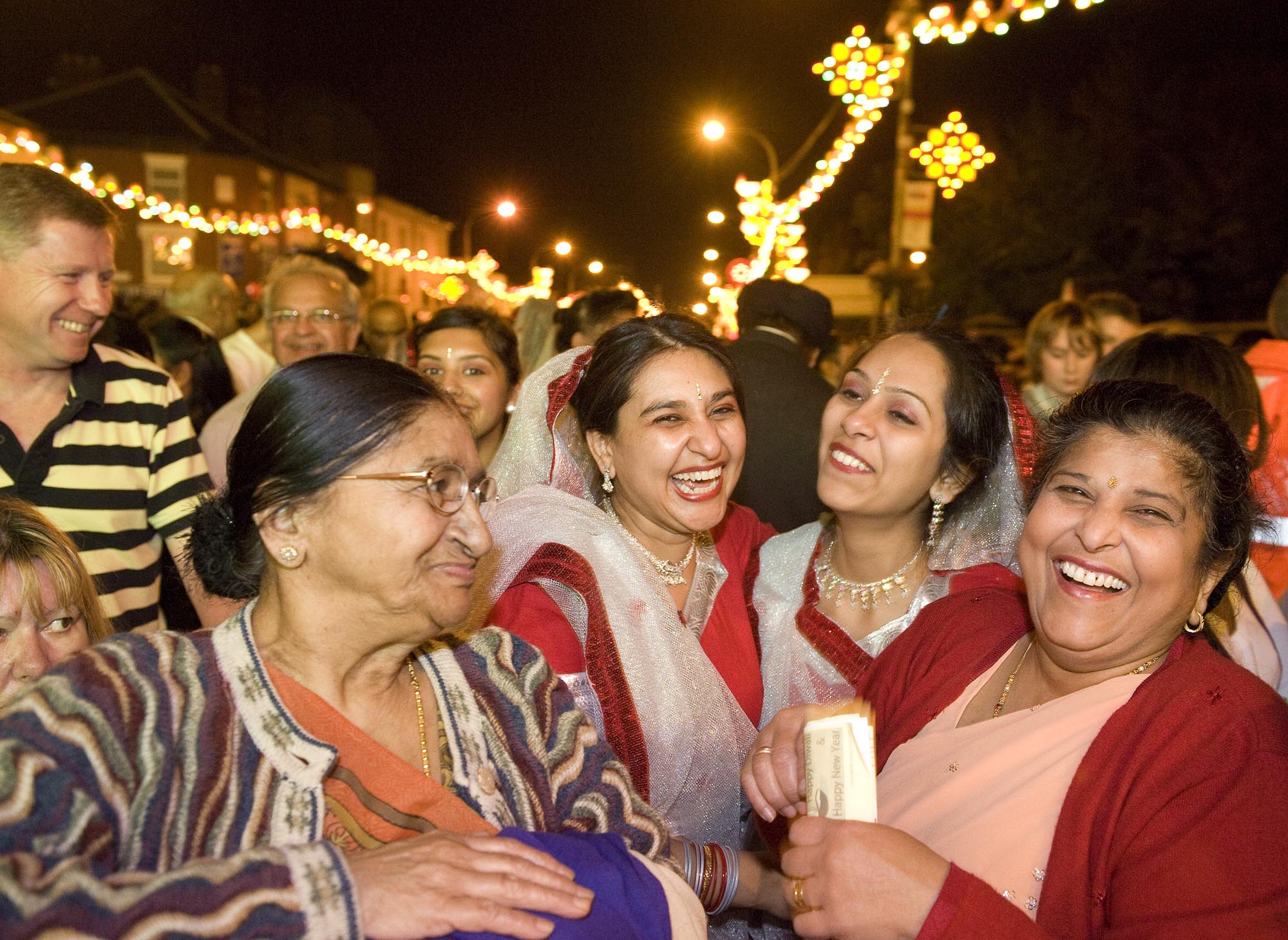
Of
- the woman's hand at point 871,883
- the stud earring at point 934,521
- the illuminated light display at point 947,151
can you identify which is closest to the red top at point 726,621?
the stud earring at point 934,521

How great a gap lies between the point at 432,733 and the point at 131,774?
0.54 meters

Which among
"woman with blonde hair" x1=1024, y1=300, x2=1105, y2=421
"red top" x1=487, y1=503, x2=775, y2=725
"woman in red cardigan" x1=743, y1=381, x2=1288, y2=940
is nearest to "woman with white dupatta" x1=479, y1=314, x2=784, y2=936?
"red top" x1=487, y1=503, x2=775, y2=725

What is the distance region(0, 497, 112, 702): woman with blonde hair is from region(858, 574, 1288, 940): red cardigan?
1808mm

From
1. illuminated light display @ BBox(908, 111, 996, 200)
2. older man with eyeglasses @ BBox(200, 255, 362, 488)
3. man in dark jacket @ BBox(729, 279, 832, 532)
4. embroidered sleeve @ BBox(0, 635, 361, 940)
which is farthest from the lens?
illuminated light display @ BBox(908, 111, 996, 200)

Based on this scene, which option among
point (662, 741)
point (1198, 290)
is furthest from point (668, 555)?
point (1198, 290)

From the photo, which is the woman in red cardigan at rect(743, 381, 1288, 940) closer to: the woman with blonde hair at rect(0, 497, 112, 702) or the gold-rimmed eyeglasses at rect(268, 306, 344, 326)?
the woman with blonde hair at rect(0, 497, 112, 702)

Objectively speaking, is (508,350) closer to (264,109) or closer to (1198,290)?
(1198,290)

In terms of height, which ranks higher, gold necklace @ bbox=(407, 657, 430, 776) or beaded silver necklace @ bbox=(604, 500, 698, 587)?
beaded silver necklace @ bbox=(604, 500, 698, 587)

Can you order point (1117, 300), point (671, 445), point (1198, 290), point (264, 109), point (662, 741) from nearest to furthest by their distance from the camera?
point (662, 741)
point (671, 445)
point (1117, 300)
point (1198, 290)
point (264, 109)

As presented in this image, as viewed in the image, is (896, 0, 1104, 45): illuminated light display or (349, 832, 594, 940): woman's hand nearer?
(349, 832, 594, 940): woman's hand

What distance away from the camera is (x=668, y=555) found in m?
2.88

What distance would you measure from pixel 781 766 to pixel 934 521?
115cm

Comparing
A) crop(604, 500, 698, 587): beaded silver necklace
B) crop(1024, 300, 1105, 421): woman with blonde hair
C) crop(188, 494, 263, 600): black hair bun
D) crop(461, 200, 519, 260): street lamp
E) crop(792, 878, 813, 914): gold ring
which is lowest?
crop(792, 878, 813, 914): gold ring

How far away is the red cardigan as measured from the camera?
1510 mm
